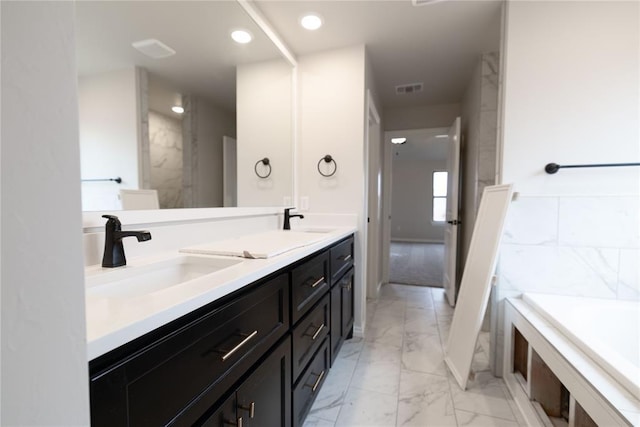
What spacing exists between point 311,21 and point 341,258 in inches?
64.2

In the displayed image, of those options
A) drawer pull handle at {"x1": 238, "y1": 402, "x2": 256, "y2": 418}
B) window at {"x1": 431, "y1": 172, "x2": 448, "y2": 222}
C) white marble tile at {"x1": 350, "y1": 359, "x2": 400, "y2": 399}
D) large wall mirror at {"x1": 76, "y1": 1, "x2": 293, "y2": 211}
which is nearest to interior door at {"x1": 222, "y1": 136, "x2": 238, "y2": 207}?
large wall mirror at {"x1": 76, "y1": 1, "x2": 293, "y2": 211}

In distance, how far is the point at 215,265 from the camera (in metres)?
1.10

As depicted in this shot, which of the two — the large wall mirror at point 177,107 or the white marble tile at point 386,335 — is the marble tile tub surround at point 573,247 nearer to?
the white marble tile at point 386,335

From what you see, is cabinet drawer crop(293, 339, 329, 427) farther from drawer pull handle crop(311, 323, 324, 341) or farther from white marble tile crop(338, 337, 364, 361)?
white marble tile crop(338, 337, 364, 361)

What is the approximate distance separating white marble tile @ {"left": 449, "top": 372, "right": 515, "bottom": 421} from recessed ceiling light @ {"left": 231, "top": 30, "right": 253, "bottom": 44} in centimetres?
251

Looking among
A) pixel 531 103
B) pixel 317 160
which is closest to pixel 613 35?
pixel 531 103

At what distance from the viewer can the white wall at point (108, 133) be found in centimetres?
95

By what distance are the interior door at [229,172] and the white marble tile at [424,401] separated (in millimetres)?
1509

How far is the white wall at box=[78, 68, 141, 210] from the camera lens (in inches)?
37.5

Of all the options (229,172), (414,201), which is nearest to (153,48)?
(229,172)

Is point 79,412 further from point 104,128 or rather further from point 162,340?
point 104,128

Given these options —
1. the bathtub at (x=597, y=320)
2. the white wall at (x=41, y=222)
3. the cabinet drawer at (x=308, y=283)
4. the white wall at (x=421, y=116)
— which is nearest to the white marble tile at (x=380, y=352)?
the cabinet drawer at (x=308, y=283)

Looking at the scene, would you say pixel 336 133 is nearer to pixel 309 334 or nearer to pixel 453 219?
pixel 309 334

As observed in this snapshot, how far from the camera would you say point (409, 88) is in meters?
3.09
